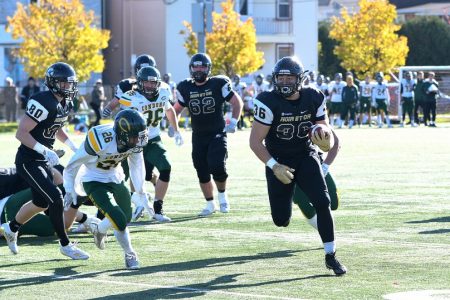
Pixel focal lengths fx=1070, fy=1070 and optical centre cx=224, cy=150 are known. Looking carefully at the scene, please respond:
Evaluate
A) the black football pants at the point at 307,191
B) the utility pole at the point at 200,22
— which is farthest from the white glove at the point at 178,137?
the utility pole at the point at 200,22

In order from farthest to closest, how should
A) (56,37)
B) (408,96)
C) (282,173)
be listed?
(56,37) → (408,96) → (282,173)

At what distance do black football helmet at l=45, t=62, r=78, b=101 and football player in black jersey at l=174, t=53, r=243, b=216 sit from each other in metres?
3.31

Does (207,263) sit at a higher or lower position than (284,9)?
lower

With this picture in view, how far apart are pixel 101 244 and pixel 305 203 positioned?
183 cm

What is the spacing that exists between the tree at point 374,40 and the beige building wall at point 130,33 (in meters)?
8.89

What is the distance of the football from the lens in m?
8.53

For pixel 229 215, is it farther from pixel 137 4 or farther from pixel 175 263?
pixel 137 4

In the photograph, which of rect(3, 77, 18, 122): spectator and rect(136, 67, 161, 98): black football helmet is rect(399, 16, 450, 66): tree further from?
rect(136, 67, 161, 98): black football helmet

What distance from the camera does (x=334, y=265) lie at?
26.8 ft

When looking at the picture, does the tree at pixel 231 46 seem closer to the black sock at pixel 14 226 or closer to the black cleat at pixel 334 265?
the black sock at pixel 14 226

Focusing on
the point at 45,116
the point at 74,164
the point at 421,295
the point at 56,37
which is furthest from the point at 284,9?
the point at 421,295

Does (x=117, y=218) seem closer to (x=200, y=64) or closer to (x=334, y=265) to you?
(x=334, y=265)

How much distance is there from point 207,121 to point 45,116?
11.8 feet

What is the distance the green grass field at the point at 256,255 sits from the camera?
25.2ft
